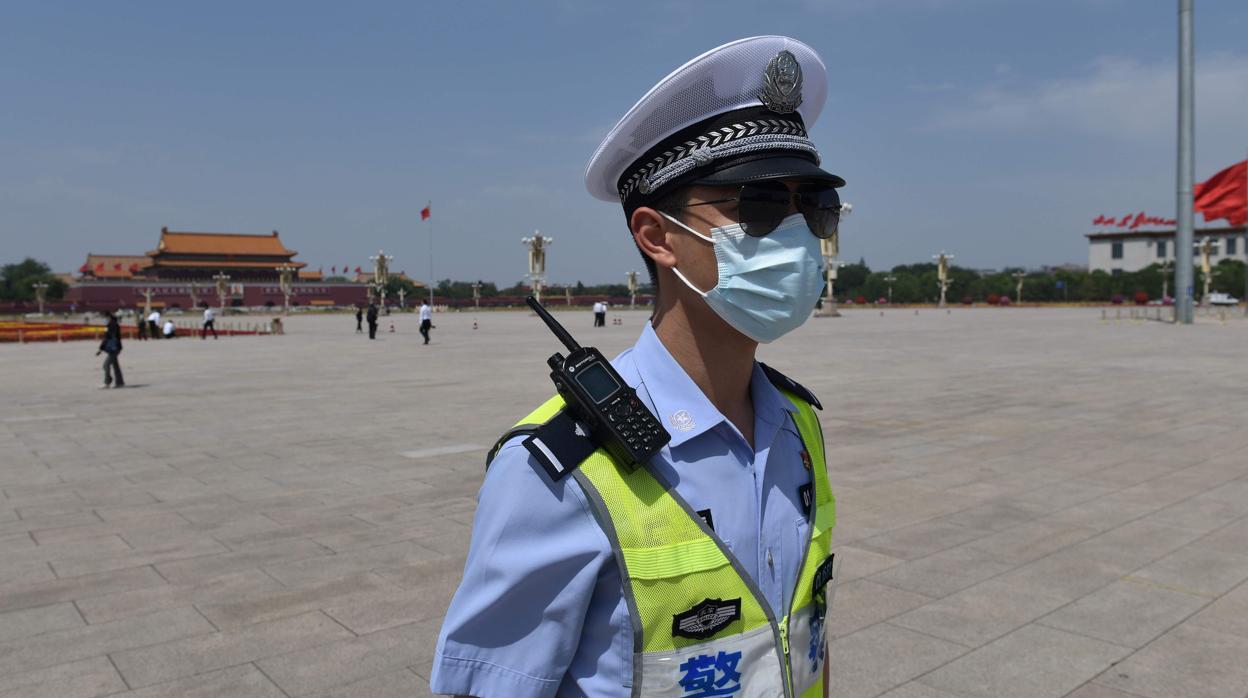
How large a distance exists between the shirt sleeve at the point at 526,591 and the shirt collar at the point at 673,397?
0.83ft

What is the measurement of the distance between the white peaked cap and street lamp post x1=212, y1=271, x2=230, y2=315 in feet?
247

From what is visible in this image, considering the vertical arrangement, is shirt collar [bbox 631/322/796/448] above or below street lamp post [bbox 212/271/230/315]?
below

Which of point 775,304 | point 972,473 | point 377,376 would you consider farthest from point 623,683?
point 377,376

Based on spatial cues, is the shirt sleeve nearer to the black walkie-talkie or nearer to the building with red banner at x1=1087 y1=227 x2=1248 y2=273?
the black walkie-talkie

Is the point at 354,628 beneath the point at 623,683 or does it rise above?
beneath

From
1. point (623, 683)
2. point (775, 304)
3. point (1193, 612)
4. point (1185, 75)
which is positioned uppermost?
point (1185, 75)

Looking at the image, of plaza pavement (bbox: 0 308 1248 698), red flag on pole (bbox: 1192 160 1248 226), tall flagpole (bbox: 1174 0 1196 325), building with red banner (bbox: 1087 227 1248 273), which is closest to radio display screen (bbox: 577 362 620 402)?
plaza pavement (bbox: 0 308 1248 698)

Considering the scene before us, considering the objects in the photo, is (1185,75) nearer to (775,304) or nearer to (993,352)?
(993,352)

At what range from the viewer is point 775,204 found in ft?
5.16

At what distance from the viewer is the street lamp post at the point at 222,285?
7272 cm

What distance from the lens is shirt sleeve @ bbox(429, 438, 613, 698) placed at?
1.31 meters

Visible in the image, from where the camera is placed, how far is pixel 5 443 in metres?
9.27

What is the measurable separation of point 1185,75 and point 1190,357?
1915 centimetres

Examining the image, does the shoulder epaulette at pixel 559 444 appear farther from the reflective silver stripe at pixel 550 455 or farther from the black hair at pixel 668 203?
the black hair at pixel 668 203
